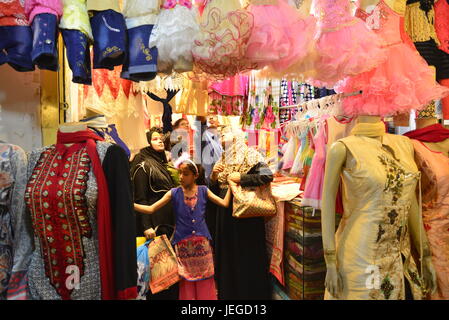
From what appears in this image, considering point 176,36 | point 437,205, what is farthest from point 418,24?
point 176,36

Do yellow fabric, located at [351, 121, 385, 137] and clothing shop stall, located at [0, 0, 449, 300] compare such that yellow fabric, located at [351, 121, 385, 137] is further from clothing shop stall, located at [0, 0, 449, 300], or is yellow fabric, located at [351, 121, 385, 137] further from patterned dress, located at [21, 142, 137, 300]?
patterned dress, located at [21, 142, 137, 300]

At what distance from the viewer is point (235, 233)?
2.69 metres

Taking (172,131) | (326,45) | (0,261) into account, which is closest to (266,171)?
(172,131)

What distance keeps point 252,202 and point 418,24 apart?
1612mm

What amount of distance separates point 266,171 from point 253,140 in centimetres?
75

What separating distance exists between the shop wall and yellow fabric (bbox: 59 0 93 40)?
0.58 meters

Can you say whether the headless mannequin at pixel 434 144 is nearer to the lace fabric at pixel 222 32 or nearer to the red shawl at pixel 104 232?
the lace fabric at pixel 222 32

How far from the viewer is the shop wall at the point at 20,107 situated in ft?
5.38

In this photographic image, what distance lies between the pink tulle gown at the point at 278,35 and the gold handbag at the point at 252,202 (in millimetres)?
1247

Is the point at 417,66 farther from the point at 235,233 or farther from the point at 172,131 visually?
the point at 172,131

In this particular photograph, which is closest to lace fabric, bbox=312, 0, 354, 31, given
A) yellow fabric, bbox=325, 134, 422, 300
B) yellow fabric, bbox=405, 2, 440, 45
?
yellow fabric, bbox=325, 134, 422, 300

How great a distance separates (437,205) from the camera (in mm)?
1711

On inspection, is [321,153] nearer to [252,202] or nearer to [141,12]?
[252,202]

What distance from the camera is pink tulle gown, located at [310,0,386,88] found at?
1.52 metres
